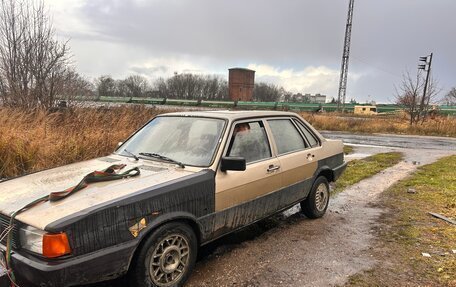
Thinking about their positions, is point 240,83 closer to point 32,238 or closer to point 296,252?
point 296,252

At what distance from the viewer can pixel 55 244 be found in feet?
8.69

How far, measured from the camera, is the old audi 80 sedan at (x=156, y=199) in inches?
108

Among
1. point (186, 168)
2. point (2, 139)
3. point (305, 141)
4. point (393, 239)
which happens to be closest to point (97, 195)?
point (186, 168)

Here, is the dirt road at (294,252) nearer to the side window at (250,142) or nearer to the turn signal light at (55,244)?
the turn signal light at (55,244)

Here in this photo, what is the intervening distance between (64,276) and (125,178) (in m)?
1.03

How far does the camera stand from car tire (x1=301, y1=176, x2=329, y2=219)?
5477 mm

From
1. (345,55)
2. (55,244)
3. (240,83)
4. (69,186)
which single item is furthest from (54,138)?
(240,83)

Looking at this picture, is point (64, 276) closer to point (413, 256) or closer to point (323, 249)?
point (323, 249)

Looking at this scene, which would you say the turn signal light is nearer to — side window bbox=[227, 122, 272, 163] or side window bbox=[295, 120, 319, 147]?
side window bbox=[227, 122, 272, 163]

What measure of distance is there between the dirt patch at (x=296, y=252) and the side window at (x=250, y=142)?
1.11 m

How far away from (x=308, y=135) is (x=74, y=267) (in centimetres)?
388

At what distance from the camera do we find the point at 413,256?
169 inches

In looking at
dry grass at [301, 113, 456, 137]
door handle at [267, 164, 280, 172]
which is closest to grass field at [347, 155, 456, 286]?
door handle at [267, 164, 280, 172]

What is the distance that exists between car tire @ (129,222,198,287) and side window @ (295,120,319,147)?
8.77ft
